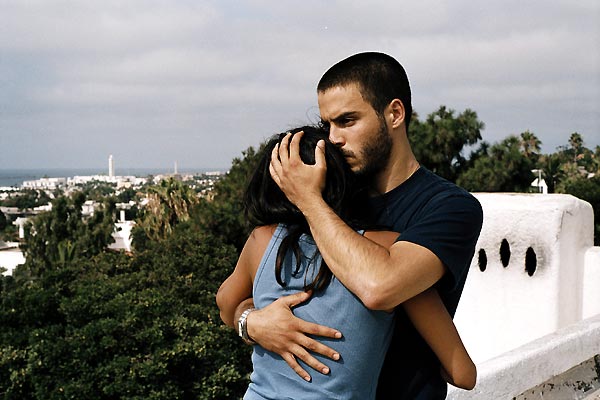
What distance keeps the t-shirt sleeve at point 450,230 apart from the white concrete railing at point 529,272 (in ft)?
13.3

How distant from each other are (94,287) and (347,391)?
8603 millimetres

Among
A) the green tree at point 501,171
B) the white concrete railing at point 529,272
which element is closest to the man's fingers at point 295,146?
the white concrete railing at point 529,272

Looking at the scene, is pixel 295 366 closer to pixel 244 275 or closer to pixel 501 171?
pixel 244 275

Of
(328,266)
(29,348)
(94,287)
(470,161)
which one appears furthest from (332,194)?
(470,161)

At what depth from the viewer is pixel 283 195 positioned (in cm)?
136

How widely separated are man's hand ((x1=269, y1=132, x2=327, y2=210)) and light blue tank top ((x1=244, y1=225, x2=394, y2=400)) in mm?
87

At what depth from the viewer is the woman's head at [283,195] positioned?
1311 millimetres

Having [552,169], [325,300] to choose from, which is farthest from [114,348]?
[552,169]

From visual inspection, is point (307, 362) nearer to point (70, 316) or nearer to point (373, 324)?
A: point (373, 324)

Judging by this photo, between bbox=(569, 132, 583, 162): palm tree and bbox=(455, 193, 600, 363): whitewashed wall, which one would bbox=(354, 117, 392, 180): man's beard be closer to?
bbox=(455, 193, 600, 363): whitewashed wall

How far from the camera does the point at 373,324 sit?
1263mm

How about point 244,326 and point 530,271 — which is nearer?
point 244,326

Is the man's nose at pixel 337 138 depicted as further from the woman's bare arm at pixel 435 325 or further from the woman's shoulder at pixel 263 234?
the woman's bare arm at pixel 435 325

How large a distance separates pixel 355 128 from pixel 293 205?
0.18m
